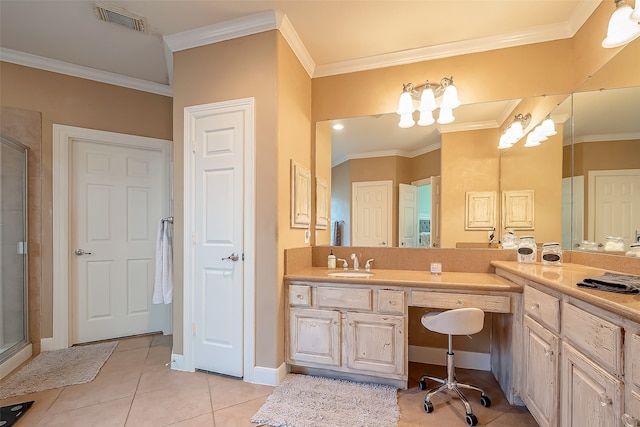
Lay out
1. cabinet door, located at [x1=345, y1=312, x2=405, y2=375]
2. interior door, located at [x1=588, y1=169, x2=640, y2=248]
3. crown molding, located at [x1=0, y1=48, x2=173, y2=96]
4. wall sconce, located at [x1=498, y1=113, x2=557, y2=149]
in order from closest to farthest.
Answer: interior door, located at [x1=588, y1=169, x2=640, y2=248] < cabinet door, located at [x1=345, y1=312, x2=405, y2=375] < wall sconce, located at [x1=498, y1=113, x2=557, y2=149] < crown molding, located at [x1=0, y1=48, x2=173, y2=96]

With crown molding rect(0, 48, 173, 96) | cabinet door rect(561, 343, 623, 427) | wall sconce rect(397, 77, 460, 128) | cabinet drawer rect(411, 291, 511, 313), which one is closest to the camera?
cabinet door rect(561, 343, 623, 427)

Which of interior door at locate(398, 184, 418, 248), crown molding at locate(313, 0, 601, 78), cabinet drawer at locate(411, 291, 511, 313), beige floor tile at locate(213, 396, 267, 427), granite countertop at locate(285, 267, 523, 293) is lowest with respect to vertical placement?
beige floor tile at locate(213, 396, 267, 427)

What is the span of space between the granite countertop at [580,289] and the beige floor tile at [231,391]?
1.86 m

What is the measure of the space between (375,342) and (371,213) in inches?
44.1

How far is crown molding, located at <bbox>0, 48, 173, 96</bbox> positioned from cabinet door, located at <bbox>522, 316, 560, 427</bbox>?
12.7 ft

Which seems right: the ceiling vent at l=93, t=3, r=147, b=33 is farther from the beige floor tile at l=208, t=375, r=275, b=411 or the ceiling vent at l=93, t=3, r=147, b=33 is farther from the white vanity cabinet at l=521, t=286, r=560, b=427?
the white vanity cabinet at l=521, t=286, r=560, b=427

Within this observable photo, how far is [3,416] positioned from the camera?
180 cm

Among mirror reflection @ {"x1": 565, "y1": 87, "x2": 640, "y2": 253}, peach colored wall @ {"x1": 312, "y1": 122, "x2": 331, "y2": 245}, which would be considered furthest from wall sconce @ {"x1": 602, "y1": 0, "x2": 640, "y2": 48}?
peach colored wall @ {"x1": 312, "y1": 122, "x2": 331, "y2": 245}

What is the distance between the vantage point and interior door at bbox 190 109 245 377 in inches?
90.0

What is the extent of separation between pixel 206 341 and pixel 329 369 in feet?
3.27

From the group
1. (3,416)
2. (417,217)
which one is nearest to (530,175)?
(417,217)

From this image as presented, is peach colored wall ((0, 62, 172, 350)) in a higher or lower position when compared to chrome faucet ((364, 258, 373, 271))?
higher

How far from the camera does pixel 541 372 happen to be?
156 cm

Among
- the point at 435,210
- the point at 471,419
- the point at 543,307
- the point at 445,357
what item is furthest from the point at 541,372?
the point at 435,210
